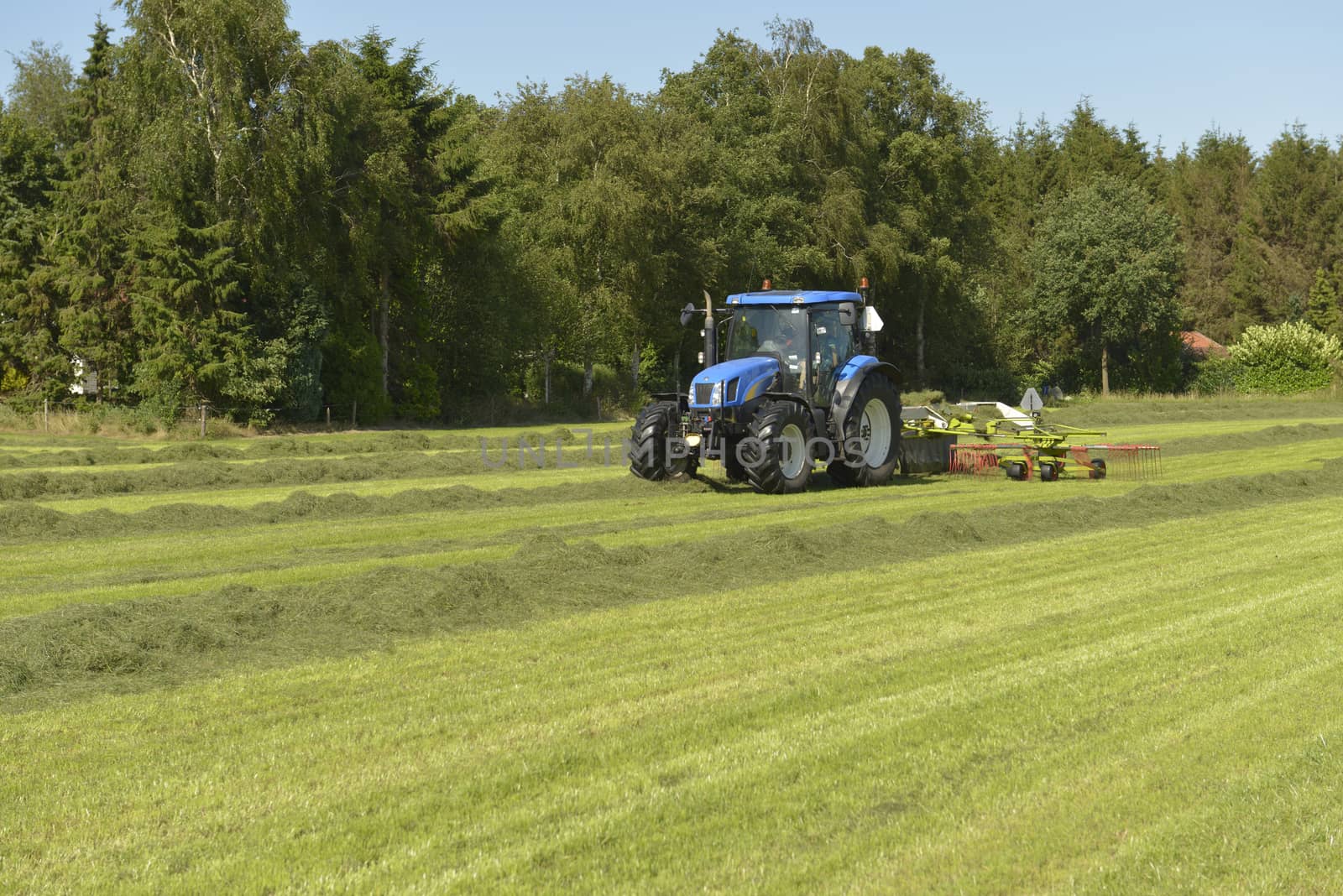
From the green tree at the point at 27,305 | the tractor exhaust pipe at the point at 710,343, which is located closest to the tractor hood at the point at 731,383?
the tractor exhaust pipe at the point at 710,343

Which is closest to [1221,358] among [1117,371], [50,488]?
[1117,371]

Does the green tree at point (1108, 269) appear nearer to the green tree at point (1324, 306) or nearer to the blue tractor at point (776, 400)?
the green tree at point (1324, 306)

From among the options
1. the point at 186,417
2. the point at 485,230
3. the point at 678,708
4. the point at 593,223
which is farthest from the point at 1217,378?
the point at 678,708

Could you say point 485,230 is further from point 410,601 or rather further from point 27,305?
point 410,601

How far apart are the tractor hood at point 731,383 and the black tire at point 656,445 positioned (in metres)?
0.64

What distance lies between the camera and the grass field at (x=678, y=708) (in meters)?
4.32

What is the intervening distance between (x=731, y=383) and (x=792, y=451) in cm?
126

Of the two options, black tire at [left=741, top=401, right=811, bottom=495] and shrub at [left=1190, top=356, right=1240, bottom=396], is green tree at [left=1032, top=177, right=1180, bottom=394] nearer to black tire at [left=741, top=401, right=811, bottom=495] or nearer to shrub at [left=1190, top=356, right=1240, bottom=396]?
shrub at [left=1190, top=356, right=1240, bottom=396]

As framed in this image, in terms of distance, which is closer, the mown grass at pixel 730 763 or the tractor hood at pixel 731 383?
the mown grass at pixel 730 763

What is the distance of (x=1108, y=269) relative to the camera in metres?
53.8

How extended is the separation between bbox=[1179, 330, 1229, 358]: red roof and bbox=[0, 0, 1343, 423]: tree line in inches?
173

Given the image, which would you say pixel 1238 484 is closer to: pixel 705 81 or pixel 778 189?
pixel 778 189

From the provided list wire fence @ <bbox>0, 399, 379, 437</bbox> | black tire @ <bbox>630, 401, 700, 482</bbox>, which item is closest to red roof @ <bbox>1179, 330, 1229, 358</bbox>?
wire fence @ <bbox>0, 399, 379, 437</bbox>

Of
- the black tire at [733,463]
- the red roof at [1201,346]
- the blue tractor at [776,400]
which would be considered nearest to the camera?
the blue tractor at [776,400]
